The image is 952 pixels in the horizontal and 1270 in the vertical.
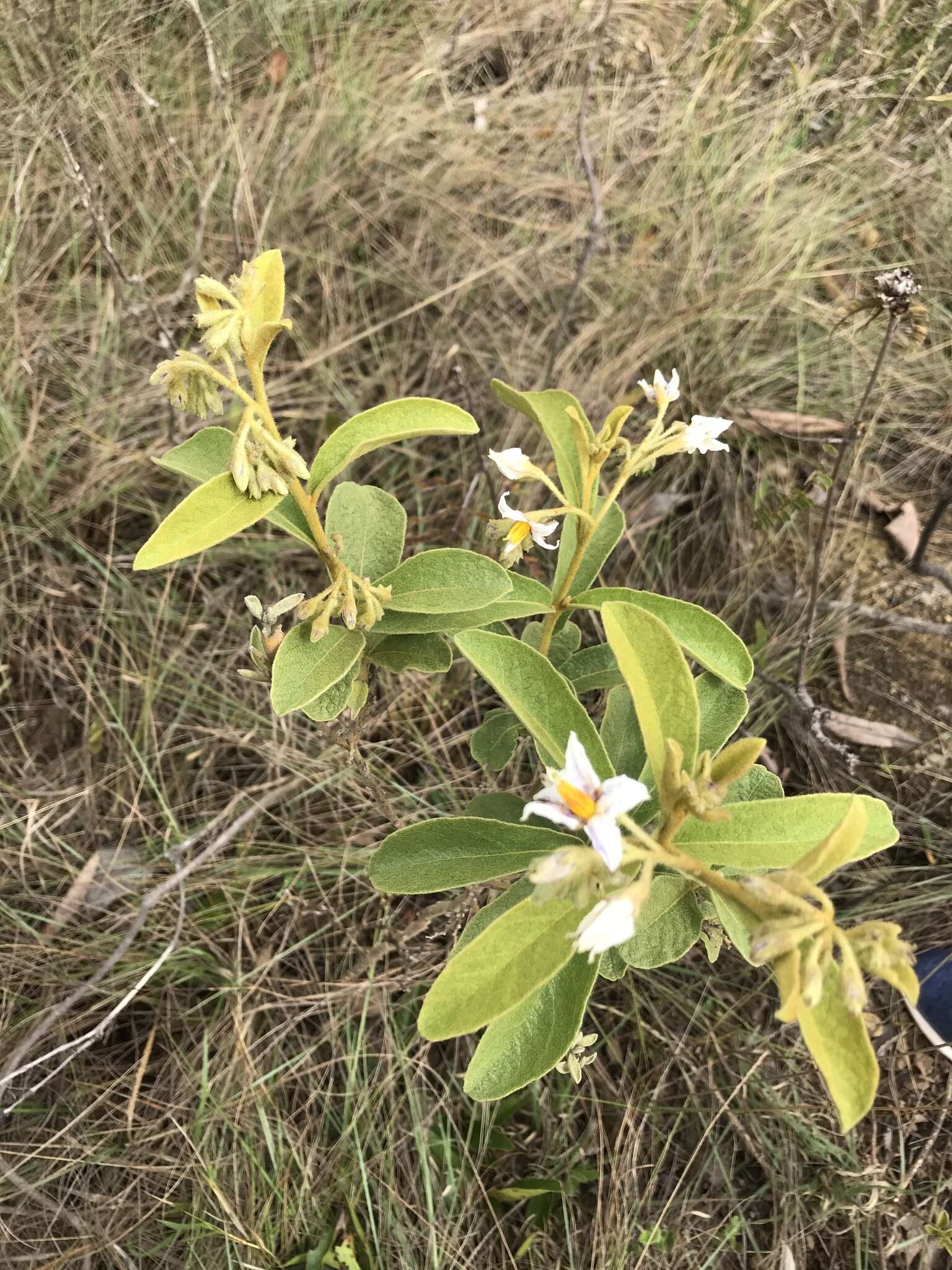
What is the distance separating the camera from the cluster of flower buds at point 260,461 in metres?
0.95

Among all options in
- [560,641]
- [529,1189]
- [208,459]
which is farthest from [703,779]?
[529,1189]

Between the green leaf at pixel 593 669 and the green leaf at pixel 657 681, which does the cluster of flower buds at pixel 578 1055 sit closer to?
the green leaf at pixel 593 669

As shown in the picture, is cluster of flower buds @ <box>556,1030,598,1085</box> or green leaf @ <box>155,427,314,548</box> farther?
cluster of flower buds @ <box>556,1030,598,1085</box>

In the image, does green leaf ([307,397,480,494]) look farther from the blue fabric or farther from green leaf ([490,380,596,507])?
the blue fabric

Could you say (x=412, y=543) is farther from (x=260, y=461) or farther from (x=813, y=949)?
(x=813, y=949)

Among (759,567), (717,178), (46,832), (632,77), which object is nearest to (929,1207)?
(759,567)

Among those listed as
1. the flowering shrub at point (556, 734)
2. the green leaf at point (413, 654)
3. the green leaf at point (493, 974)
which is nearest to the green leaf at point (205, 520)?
the flowering shrub at point (556, 734)

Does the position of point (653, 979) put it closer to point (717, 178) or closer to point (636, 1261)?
point (636, 1261)

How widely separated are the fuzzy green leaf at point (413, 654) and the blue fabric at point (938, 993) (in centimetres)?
128

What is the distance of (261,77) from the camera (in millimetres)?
3047

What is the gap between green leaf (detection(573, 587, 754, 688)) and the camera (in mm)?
1193

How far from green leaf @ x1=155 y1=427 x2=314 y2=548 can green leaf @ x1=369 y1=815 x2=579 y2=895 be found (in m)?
0.39

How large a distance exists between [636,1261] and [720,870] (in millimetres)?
1060

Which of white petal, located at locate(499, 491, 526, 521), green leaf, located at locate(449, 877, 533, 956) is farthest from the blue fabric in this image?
white petal, located at locate(499, 491, 526, 521)
